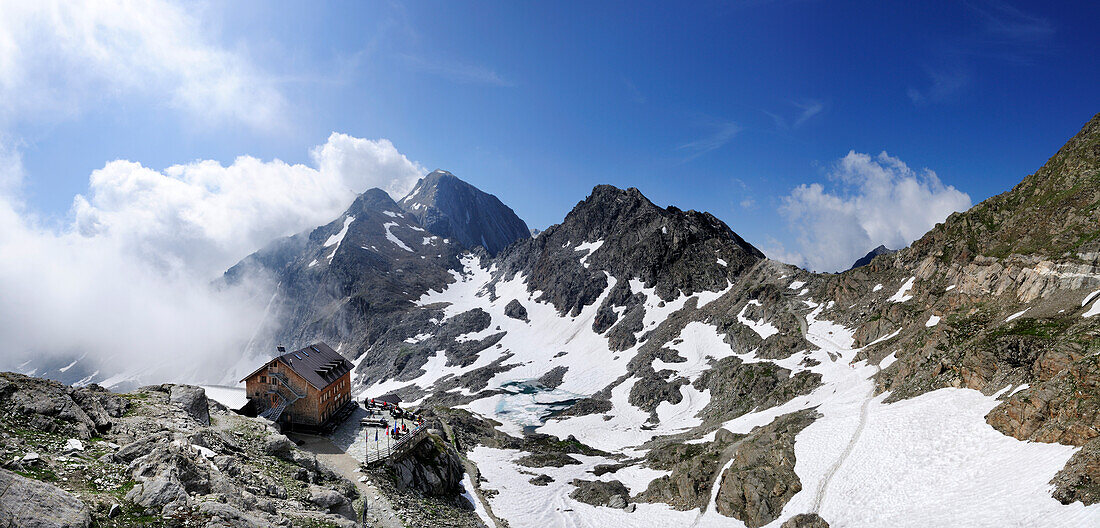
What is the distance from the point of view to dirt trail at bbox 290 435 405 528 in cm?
2580

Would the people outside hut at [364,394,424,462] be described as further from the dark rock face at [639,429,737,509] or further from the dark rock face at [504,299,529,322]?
the dark rock face at [504,299,529,322]

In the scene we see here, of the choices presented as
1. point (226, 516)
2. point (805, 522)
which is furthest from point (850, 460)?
point (226, 516)

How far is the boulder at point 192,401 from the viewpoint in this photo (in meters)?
29.1

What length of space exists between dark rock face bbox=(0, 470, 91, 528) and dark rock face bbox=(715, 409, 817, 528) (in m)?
40.0

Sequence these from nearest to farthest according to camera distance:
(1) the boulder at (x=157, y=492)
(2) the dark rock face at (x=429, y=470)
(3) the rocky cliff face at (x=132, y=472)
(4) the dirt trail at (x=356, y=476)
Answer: (3) the rocky cliff face at (x=132, y=472) < (1) the boulder at (x=157, y=492) < (4) the dirt trail at (x=356, y=476) < (2) the dark rock face at (x=429, y=470)

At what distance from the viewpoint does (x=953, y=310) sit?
54.1 meters

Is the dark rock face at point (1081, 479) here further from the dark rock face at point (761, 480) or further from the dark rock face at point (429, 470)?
the dark rock face at point (429, 470)

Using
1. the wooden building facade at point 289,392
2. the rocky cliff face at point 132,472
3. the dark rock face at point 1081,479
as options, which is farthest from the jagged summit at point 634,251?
the rocky cliff face at point 132,472

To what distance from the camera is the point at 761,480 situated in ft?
123

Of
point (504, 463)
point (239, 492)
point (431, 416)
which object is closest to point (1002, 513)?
point (239, 492)

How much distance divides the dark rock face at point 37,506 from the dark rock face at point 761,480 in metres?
40.0

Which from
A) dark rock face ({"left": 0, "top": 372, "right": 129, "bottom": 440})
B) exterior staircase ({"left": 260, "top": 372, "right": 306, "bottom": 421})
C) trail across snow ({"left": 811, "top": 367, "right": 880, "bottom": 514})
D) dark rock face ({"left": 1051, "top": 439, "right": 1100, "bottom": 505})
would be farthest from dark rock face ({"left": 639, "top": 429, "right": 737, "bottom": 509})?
dark rock face ({"left": 0, "top": 372, "right": 129, "bottom": 440})

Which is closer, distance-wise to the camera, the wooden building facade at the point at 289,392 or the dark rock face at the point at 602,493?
the wooden building facade at the point at 289,392

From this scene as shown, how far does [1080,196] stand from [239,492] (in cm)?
8343
